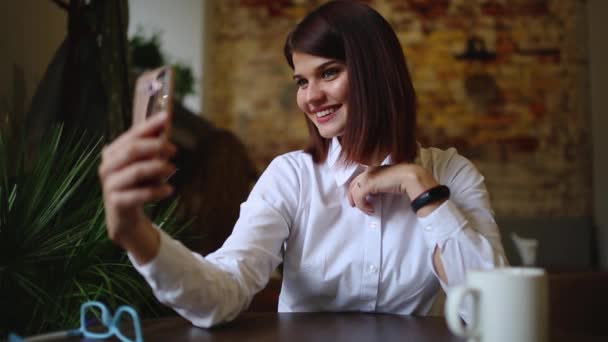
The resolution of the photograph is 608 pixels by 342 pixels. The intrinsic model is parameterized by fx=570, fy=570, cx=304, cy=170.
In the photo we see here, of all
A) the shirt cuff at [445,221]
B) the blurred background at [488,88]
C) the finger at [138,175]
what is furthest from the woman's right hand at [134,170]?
the blurred background at [488,88]

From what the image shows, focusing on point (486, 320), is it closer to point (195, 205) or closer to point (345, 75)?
point (345, 75)

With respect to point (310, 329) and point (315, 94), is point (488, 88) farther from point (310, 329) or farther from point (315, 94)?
point (310, 329)

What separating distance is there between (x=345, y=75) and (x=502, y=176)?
3873 millimetres

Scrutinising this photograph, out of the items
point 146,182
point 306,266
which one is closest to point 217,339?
point 146,182

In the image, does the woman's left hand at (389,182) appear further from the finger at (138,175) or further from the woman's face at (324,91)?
the finger at (138,175)

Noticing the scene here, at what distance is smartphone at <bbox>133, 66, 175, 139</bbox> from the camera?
1.81 ft

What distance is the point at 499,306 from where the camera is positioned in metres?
0.56

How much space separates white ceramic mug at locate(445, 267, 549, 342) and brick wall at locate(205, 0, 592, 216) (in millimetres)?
4256

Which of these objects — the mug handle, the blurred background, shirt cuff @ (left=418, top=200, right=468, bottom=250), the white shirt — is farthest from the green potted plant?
the blurred background

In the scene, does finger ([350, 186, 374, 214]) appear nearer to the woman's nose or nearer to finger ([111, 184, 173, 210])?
the woman's nose

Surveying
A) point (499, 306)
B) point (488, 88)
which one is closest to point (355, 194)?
point (499, 306)

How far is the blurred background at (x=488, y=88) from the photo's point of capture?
4531 mm

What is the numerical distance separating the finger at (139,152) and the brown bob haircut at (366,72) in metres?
0.63

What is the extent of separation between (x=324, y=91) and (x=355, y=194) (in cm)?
22
